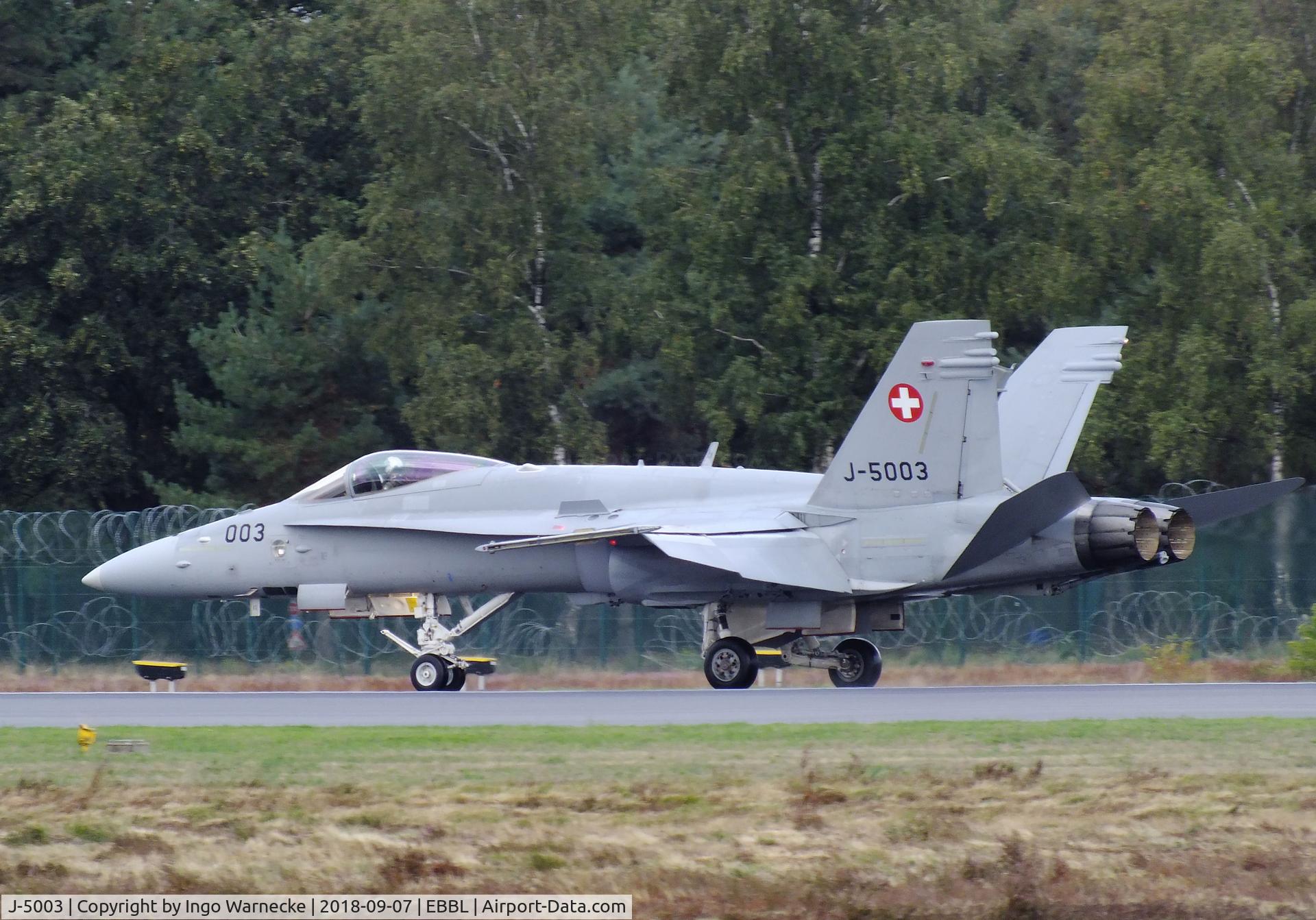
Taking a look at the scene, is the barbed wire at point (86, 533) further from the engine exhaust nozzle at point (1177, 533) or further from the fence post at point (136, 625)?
the engine exhaust nozzle at point (1177, 533)

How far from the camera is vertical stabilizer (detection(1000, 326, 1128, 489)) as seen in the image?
63.1 ft

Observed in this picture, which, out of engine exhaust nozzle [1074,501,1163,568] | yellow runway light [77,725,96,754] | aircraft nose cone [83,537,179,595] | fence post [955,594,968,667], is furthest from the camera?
fence post [955,594,968,667]

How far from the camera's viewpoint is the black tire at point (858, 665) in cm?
1892

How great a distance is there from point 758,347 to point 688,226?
2678 millimetres

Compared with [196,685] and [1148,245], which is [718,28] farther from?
[196,685]

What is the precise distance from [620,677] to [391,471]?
5430 millimetres

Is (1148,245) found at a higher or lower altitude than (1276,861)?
higher

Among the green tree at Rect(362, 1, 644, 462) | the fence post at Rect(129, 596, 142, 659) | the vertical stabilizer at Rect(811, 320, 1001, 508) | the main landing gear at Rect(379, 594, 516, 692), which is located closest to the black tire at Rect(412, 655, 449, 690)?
the main landing gear at Rect(379, 594, 516, 692)

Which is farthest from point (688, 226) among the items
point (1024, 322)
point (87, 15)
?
point (87, 15)

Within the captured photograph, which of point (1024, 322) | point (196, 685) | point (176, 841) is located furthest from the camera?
point (1024, 322)

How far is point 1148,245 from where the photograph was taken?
31.0 meters

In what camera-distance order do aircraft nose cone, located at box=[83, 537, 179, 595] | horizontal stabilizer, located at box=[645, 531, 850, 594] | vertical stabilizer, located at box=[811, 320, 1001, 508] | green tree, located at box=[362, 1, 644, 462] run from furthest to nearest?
green tree, located at box=[362, 1, 644, 462] → aircraft nose cone, located at box=[83, 537, 179, 595] → horizontal stabilizer, located at box=[645, 531, 850, 594] → vertical stabilizer, located at box=[811, 320, 1001, 508]

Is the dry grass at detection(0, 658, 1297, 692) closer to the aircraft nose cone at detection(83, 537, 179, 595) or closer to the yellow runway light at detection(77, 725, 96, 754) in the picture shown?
the aircraft nose cone at detection(83, 537, 179, 595)

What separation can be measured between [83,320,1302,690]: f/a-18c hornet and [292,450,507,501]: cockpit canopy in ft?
0.09
